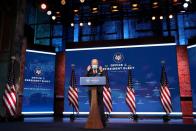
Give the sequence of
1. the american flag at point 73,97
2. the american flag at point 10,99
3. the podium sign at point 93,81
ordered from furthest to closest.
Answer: the american flag at point 73,97
the american flag at point 10,99
the podium sign at point 93,81

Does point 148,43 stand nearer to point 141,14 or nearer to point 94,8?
point 141,14

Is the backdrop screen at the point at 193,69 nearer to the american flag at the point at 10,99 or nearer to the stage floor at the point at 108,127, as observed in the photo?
the stage floor at the point at 108,127

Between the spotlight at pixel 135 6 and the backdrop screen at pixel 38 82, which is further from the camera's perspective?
the spotlight at pixel 135 6

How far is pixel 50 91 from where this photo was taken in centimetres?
1024

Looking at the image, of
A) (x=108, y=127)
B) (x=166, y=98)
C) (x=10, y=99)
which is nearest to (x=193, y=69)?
(x=166, y=98)

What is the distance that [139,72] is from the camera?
939 centimetres

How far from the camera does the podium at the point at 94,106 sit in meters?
4.45

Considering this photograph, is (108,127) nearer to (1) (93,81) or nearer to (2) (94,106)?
(2) (94,106)

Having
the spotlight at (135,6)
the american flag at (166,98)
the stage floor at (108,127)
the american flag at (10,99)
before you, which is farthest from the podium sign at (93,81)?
the spotlight at (135,6)

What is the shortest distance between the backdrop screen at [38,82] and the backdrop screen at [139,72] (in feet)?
2.90

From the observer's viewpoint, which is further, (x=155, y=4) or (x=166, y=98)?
(x=155, y=4)

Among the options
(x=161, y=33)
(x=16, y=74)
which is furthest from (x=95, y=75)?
(x=161, y=33)

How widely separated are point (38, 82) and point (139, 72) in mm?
4197

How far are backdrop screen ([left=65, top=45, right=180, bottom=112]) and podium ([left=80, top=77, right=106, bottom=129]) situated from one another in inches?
192
